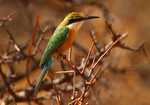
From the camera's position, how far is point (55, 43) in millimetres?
1887

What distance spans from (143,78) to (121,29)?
1.71m

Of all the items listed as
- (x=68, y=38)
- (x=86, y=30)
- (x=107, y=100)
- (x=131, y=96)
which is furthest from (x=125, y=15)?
(x=68, y=38)

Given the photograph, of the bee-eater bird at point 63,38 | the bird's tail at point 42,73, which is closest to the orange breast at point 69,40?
the bee-eater bird at point 63,38

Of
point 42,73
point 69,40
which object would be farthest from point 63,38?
point 42,73

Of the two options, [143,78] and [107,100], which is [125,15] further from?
[107,100]

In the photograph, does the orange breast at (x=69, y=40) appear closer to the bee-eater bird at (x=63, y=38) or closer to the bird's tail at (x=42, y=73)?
the bee-eater bird at (x=63, y=38)

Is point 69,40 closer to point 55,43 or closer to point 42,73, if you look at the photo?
point 55,43

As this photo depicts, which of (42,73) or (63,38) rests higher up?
(63,38)

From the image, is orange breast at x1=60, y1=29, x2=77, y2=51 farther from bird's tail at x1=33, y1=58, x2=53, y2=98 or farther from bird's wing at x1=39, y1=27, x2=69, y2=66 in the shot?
bird's tail at x1=33, y1=58, x2=53, y2=98

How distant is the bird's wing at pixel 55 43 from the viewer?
1850mm

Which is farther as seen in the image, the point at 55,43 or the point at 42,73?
the point at 55,43

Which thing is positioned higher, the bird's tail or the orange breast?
the orange breast

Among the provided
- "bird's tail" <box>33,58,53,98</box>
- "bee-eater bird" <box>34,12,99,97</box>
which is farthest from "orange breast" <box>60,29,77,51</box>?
"bird's tail" <box>33,58,53,98</box>

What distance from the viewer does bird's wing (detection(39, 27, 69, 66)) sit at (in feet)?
6.07
